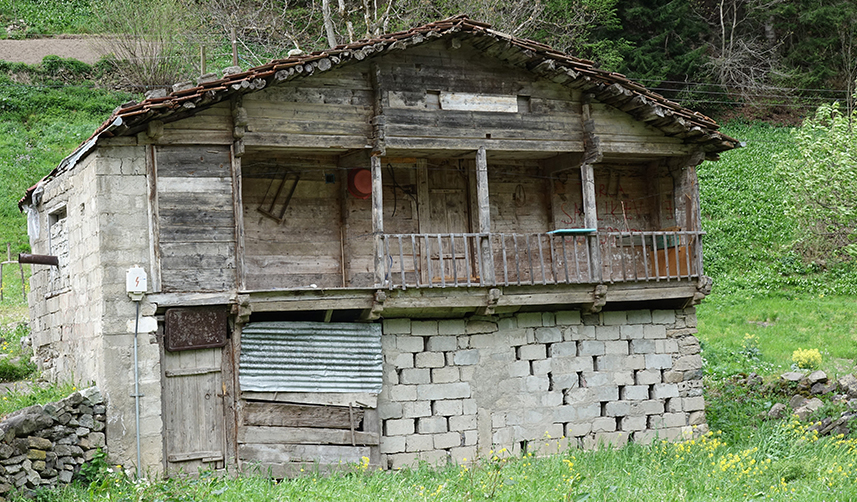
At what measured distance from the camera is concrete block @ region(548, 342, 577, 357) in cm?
1298

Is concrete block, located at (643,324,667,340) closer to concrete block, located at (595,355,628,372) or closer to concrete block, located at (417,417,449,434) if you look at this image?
concrete block, located at (595,355,628,372)

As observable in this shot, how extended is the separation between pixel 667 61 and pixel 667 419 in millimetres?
24092

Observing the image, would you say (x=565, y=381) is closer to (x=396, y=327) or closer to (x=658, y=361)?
(x=658, y=361)

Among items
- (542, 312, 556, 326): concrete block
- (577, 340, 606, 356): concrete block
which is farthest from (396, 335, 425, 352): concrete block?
(577, 340, 606, 356): concrete block

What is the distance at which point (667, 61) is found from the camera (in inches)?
1357

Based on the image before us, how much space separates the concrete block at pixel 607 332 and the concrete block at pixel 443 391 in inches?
94.6

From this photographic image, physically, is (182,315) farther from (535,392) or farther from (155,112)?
(535,392)

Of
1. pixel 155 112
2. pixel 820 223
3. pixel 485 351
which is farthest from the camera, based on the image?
pixel 820 223

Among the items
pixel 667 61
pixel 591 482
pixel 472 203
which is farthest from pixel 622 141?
pixel 667 61

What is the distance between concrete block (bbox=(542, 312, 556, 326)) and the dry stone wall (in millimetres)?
6397

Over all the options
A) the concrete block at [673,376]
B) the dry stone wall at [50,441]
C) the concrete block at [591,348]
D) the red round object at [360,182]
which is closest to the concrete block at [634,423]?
the concrete block at [673,376]

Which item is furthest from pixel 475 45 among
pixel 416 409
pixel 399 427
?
A: pixel 399 427

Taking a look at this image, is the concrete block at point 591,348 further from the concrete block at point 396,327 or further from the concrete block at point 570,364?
the concrete block at point 396,327

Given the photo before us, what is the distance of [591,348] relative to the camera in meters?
13.2
